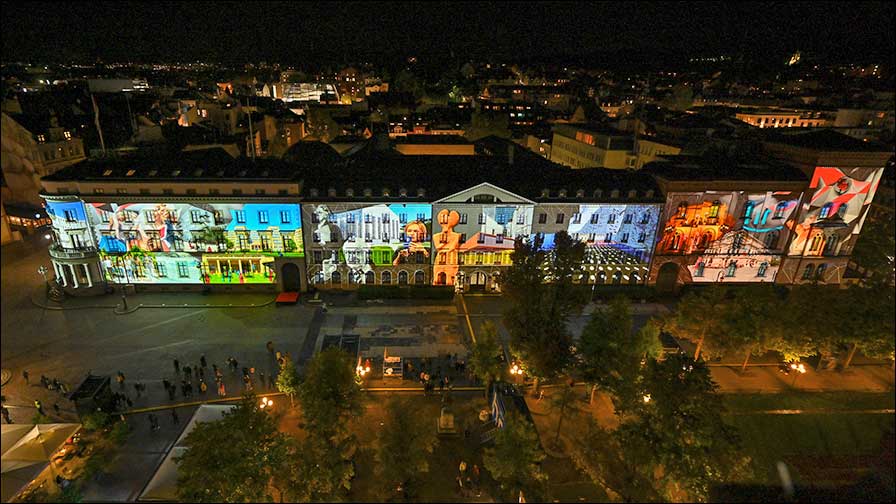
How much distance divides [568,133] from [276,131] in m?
64.3

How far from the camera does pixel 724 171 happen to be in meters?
55.8

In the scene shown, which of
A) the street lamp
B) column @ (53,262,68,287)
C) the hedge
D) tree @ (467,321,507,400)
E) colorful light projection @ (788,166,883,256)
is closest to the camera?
tree @ (467,321,507,400)

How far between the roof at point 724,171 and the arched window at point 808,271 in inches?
456

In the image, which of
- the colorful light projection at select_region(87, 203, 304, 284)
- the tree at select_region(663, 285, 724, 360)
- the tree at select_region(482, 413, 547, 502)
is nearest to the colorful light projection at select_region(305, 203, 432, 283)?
the colorful light projection at select_region(87, 203, 304, 284)

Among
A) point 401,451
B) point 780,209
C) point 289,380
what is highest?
point 780,209

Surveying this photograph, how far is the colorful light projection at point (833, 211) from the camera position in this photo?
54.8 metres

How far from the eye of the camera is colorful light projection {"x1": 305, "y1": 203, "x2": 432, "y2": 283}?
2117 inches

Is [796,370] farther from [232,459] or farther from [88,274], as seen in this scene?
[88,274]

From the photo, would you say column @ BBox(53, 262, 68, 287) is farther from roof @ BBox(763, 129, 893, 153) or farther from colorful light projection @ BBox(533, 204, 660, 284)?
roof @ BBox(763, 129, 893, 153)

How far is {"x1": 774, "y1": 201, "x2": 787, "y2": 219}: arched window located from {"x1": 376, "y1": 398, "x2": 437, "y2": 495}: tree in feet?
165

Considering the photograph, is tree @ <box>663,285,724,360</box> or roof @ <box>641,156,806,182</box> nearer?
tree @ <box>663,285,724,360</box>

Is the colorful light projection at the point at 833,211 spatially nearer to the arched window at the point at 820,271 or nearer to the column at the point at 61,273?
the arched window at the point at 820,271

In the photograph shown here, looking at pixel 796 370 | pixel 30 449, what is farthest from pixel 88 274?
pixel 796 370

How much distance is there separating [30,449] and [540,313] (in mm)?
33104
